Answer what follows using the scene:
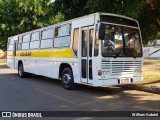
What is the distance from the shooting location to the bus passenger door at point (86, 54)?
37.7ft

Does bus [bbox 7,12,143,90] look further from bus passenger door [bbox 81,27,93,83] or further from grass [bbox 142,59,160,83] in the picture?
grass [bbox 142,59,160,83]

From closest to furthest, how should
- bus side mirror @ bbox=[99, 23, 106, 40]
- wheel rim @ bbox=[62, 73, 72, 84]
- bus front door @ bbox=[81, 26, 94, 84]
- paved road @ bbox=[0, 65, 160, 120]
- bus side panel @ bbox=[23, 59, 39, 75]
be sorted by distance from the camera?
1. paved road @ bbox=[0, 65, 160, 120]
2. bus side mirror @ bbox=[99, 23, 106, 40]
3. bus front door @ bbox=[81, 26, 94, 84]
4. wheel rim @ bbox=[62, 73, 72, 84]
5. bus side panel @ bbox=[23, 59, 39, 75]

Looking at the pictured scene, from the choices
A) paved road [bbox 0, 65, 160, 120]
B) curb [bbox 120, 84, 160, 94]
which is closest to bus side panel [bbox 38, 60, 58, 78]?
paved road [bbox 0, 65, 160, 120]

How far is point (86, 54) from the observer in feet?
38.5

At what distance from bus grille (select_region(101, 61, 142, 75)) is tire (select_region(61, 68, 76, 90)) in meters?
2.20

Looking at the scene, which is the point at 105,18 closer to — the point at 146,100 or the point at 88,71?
the point at 88,71

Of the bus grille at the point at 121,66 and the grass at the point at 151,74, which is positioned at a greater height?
the bus grille at the point at 121,66

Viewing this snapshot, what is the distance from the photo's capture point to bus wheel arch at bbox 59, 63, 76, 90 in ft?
41.7

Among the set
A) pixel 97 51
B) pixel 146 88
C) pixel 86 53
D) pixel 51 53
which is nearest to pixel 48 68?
pixel 51 53

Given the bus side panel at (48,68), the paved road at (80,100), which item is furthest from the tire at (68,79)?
the bus side panel at (48,68)

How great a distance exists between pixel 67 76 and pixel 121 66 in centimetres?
270

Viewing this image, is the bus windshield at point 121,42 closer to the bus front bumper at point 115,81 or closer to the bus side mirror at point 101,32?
the bus side mirror at point 101,32

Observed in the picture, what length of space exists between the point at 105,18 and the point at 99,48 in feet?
4.09

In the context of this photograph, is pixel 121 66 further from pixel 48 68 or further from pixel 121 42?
pixel 48 68
